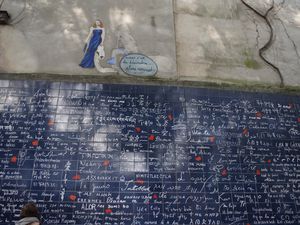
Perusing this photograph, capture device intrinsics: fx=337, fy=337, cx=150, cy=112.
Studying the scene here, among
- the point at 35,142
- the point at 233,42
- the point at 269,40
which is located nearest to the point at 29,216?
the point at 35,142

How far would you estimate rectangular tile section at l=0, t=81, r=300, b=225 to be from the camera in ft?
14.3

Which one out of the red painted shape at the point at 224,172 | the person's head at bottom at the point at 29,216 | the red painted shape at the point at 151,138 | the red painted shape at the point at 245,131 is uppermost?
the red painted shape at the point at 245,131

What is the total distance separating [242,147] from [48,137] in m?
2.81

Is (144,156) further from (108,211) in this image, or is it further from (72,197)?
(72,197)

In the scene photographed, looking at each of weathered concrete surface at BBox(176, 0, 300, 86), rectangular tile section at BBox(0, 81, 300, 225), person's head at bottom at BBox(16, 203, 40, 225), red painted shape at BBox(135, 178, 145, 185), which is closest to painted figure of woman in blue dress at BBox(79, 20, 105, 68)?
rectangular tile section at BBox(0, 81, 300, 225)

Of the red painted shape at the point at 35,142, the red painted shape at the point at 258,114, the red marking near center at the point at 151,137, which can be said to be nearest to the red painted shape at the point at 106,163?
the red marking near center at the point at 151,137

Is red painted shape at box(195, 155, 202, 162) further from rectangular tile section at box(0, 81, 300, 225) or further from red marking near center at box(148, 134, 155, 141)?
red marking near center at box(148, 134, 155, 141)

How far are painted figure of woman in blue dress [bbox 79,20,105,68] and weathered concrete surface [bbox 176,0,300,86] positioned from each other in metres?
1.33

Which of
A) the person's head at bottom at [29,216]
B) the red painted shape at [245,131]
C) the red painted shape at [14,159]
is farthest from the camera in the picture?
the red painted shape at [245,131]

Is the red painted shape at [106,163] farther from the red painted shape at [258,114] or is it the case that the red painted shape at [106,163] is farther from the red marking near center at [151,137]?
the red painted shape at [258,114]

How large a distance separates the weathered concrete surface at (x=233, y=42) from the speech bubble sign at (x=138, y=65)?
0.49m

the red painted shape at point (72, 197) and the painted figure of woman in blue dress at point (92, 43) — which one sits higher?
the painted figure of woman in blue dress at point (92, 43)

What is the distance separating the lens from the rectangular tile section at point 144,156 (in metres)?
4.37

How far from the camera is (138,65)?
5.38 m
